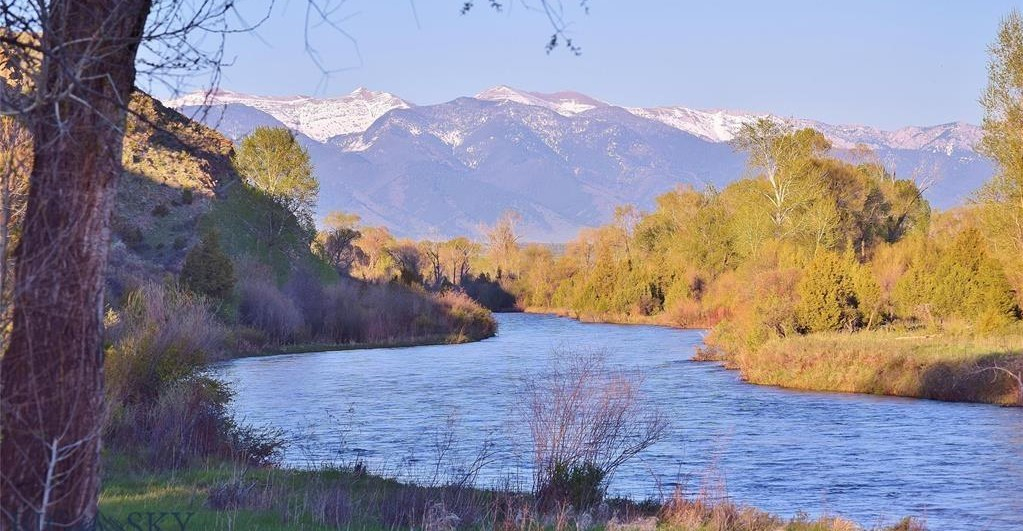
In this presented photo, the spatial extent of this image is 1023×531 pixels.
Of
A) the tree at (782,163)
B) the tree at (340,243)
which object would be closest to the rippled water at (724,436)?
the tree at (782,163)

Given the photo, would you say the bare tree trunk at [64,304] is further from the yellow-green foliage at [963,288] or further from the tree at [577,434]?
the yellow-green foliage at [963,288]

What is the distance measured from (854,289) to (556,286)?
7419 centimetres

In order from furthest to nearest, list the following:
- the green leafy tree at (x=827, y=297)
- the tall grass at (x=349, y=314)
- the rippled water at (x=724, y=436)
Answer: the tall grass at (x=349, y=314), the green leafy tree at (x=827, y=297), the rippled water at (x=724, y=436)

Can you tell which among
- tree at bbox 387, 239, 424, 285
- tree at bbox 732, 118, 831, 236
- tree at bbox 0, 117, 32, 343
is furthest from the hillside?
tree at bbox 0, 117, 32, 343

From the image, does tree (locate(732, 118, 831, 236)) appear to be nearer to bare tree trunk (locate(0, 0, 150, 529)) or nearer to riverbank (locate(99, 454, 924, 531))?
riverbank (locate(99, 454, 924, 531))

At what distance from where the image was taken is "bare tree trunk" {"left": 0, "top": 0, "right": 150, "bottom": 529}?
22.9 feet

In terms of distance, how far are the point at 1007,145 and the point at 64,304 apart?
43.3m

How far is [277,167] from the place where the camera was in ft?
258

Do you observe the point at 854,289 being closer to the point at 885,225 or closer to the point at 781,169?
the point at 781,169

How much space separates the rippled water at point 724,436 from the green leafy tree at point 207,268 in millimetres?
5764

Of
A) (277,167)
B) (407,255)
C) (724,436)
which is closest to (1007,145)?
(724,436)

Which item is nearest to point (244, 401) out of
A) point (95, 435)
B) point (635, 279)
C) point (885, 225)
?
point (95, 435)

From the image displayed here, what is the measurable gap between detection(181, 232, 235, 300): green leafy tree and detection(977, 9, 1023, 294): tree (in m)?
33.7

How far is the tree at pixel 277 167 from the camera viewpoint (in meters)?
77.7
